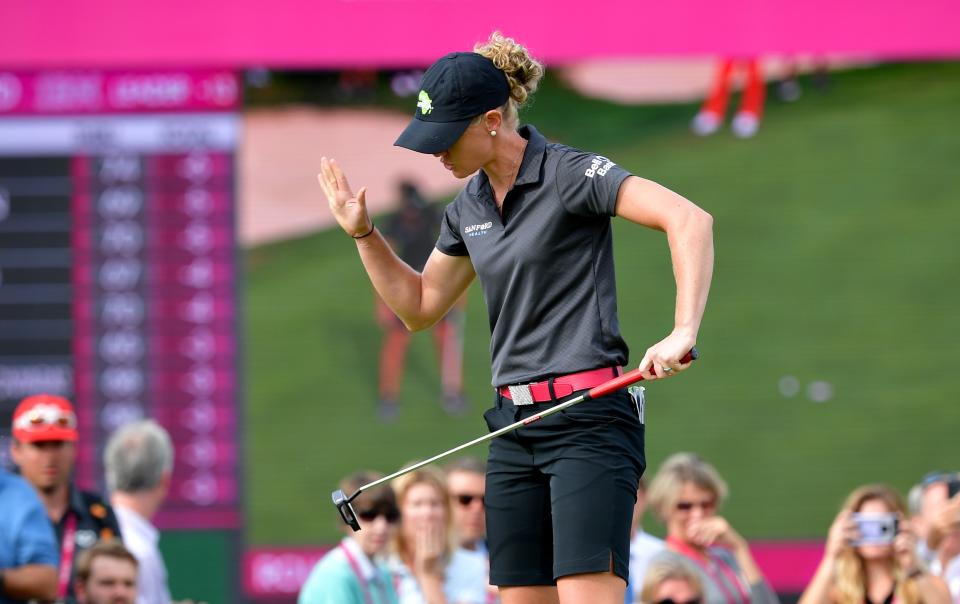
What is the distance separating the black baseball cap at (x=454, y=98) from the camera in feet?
10.7

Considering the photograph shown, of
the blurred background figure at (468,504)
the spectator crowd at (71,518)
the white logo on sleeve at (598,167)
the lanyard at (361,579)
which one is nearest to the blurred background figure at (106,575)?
the spectator crowd at (71,518)

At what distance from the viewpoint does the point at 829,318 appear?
24.6ft

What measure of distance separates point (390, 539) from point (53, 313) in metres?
2.74

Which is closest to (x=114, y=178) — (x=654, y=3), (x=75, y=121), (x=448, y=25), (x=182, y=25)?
(x=75, y=121)

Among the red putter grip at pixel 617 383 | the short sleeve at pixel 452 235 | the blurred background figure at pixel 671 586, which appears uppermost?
the short sleeve at pixel 452 235

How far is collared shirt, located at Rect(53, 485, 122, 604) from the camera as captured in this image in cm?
530

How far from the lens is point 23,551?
15.5 feet

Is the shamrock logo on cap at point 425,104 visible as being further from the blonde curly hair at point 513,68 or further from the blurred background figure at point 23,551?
the blurred background figure at point 23,551

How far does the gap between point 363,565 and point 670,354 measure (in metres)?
2.59

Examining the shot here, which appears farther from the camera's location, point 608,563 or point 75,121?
point 75,121

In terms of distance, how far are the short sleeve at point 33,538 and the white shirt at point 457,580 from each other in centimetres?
131

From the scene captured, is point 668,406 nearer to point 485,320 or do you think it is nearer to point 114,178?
point 485,320

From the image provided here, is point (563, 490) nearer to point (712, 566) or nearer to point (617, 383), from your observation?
point (617, 383)

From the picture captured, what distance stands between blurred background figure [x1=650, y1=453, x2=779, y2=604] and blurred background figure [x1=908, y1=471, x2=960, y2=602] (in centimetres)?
64
